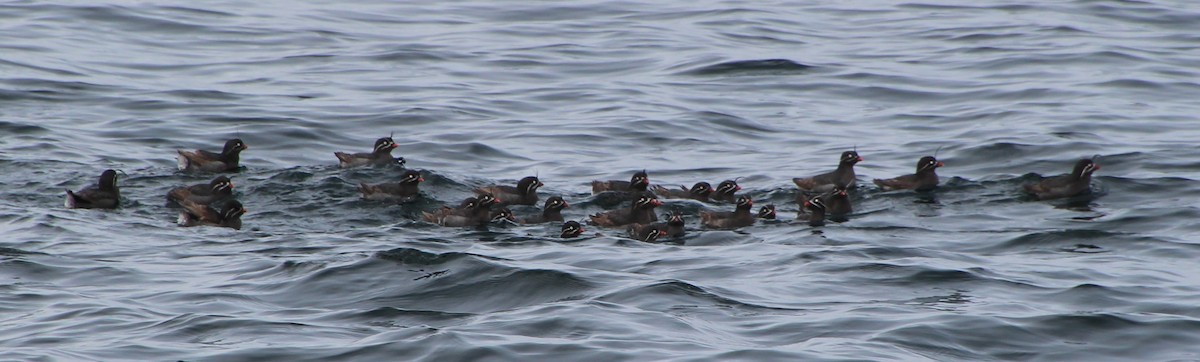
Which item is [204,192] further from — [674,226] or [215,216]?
[674,226]

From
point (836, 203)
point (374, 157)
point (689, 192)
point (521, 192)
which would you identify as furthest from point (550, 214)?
point (374, 157)

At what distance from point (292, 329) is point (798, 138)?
12.4m

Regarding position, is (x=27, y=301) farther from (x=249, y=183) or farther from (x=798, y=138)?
(x=798, y=138)

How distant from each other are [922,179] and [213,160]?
26.8 ft

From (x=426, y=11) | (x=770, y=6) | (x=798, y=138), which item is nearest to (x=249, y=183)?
(x=798, y=138)

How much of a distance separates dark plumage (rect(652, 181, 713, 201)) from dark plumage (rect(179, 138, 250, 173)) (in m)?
4.96

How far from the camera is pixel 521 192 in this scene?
18.4m

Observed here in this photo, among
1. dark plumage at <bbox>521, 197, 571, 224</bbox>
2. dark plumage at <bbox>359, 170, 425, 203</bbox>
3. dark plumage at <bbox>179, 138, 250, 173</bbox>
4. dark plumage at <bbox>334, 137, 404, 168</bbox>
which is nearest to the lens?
dark plumage at <bbox>521, 197, 571, 224</bbox>

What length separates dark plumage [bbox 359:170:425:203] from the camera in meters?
17.9

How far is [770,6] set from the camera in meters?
37.3

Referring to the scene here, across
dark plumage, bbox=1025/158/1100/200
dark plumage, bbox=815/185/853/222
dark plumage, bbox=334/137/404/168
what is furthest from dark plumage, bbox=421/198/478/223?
dark plumage, bbox=1025/158/1100/200

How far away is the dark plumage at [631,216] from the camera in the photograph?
667 inches

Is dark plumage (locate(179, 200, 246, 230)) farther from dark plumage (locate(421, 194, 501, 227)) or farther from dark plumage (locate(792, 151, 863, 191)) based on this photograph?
dark plumage (locate(792, 151, 863, 191))

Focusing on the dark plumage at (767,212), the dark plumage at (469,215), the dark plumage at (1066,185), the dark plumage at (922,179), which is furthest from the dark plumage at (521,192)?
the dark plumage at (1066,185)
